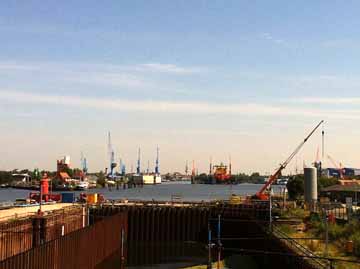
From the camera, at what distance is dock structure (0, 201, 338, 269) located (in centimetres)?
3581

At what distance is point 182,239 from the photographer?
3093 inches

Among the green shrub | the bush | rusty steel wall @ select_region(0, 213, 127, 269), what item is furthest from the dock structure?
the green shrub

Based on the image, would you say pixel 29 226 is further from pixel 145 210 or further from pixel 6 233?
pixel 145 210

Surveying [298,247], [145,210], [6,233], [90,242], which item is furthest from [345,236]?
[145,210]

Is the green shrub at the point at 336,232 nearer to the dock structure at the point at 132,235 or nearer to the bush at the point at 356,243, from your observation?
the bush at the point at 356,243

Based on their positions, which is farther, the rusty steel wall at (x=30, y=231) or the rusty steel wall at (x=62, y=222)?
the rusty steel wall at (x=62, y=222)

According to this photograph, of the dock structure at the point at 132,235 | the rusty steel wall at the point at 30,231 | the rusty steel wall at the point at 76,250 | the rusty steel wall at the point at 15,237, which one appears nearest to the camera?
the rusty steel wall at the point at 76,250

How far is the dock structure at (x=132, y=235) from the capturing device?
35.8 meters

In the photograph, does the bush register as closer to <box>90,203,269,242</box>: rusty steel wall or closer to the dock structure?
the dock structure

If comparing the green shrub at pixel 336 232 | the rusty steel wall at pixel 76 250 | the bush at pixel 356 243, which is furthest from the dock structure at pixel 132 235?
the green shrub at pixel 336 232

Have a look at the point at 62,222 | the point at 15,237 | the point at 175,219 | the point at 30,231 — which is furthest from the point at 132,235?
the point at 15,237

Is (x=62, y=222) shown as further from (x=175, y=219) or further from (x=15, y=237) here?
(x=175, y=219)

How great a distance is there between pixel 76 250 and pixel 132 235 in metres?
41.7

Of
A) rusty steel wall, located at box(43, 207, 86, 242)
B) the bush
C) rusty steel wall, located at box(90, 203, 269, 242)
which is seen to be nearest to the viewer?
the bush
